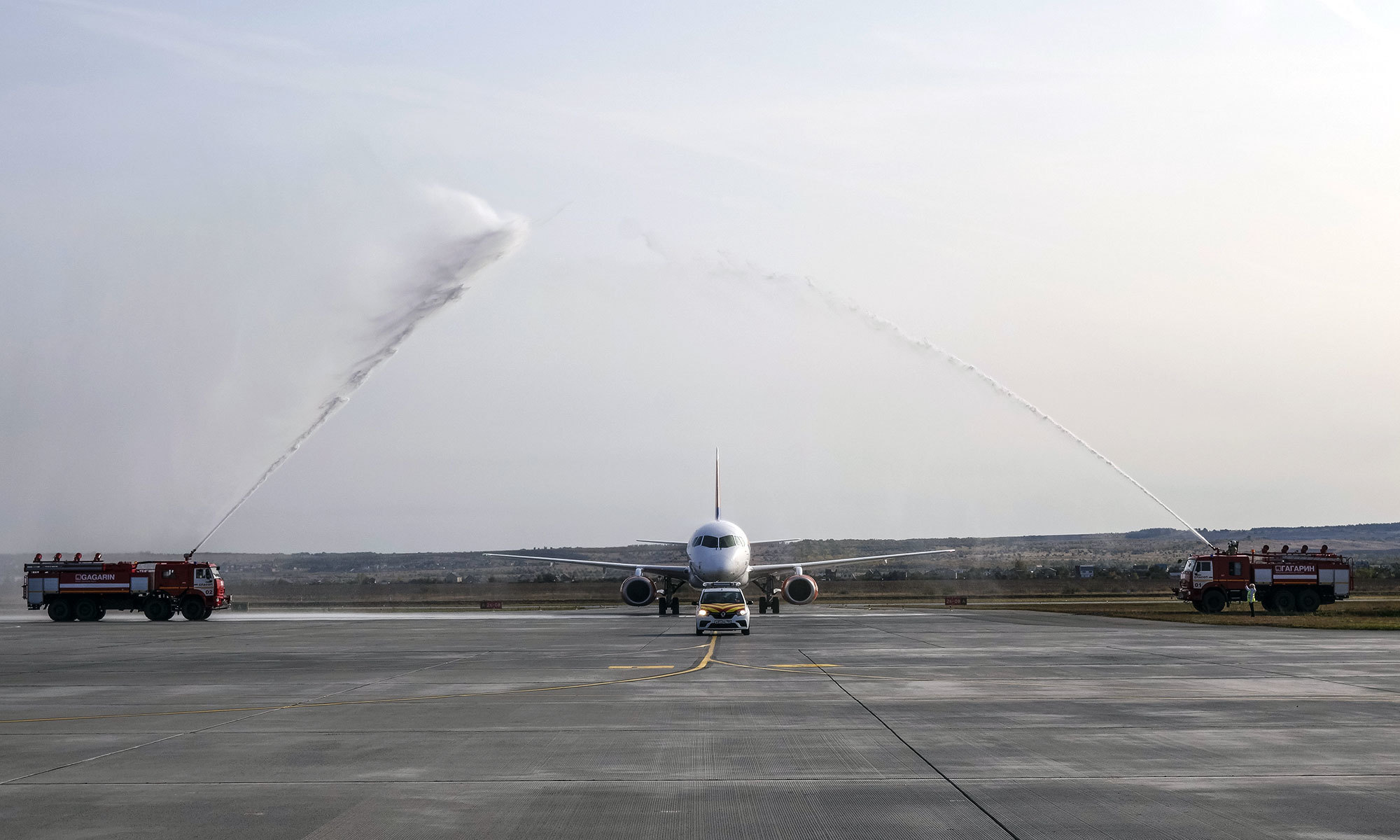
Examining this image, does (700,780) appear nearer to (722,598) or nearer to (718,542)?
(722,598)

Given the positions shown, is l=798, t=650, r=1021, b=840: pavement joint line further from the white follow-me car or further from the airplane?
the airplane

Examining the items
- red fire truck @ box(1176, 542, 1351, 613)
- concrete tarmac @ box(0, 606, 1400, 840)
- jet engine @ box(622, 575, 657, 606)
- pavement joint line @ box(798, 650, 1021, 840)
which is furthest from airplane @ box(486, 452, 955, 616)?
pavement joint line @ box(798, 650, 1021, 840)

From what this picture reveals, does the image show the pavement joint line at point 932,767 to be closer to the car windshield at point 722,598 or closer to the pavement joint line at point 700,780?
the pavement joint line at point 700,780

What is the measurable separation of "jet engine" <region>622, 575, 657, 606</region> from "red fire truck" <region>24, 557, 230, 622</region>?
1976 centimetres

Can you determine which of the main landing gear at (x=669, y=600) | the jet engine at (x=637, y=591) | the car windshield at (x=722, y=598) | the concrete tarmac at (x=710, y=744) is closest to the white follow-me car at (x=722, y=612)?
the car windshield at (x=722, y=598)

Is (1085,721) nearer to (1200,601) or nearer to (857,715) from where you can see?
(857,715)

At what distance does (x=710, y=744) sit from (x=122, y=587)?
159 ft

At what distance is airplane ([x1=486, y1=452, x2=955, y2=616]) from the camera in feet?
171

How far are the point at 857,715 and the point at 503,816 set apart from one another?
8109 mm

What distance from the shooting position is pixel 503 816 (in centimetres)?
1036

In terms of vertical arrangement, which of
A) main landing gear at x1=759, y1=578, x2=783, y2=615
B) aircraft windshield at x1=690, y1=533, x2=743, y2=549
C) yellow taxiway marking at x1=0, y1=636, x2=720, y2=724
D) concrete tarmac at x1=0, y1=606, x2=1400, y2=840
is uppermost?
aircraft windshield at x1=690, y1=533, x2=743, y2=549

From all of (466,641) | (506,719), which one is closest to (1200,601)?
(466,641)

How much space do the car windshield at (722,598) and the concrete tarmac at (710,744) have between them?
7248 millimetres

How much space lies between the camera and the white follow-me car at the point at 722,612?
3781 cm
